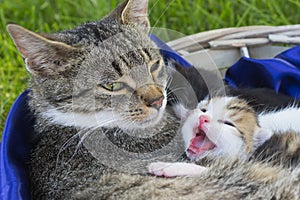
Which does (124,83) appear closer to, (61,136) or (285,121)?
(61,136)

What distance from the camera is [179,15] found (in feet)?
10.5

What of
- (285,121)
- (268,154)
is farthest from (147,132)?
(285,121)

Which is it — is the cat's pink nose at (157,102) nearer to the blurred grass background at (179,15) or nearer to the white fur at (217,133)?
the white fur at (217,133)

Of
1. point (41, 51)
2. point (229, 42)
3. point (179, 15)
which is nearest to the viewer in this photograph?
point (41, 51)

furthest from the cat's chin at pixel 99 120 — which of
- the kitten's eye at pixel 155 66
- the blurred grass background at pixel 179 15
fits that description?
the blurred grass background at pixel 179 15

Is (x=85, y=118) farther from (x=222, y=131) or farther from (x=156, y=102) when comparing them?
(x=222, y=131)

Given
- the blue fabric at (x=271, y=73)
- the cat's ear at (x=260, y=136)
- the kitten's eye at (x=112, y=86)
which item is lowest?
the cat's ear at (x=260, y=136)

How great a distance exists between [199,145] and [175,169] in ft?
0.75

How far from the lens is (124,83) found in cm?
169

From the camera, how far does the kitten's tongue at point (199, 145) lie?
1.82m

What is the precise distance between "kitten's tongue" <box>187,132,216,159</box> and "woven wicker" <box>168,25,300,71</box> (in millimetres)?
735

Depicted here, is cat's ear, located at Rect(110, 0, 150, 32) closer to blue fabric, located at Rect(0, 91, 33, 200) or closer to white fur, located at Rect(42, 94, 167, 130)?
white fur, located at Rect(42, 94, 167, 130)

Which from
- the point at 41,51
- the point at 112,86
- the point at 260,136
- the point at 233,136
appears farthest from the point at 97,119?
the point at 260,136

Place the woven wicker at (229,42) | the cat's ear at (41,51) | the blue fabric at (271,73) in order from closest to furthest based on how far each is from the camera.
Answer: the cat's ear at (41,51)
the blue fabric at (271,73)
the woven wicker at (229,42)
